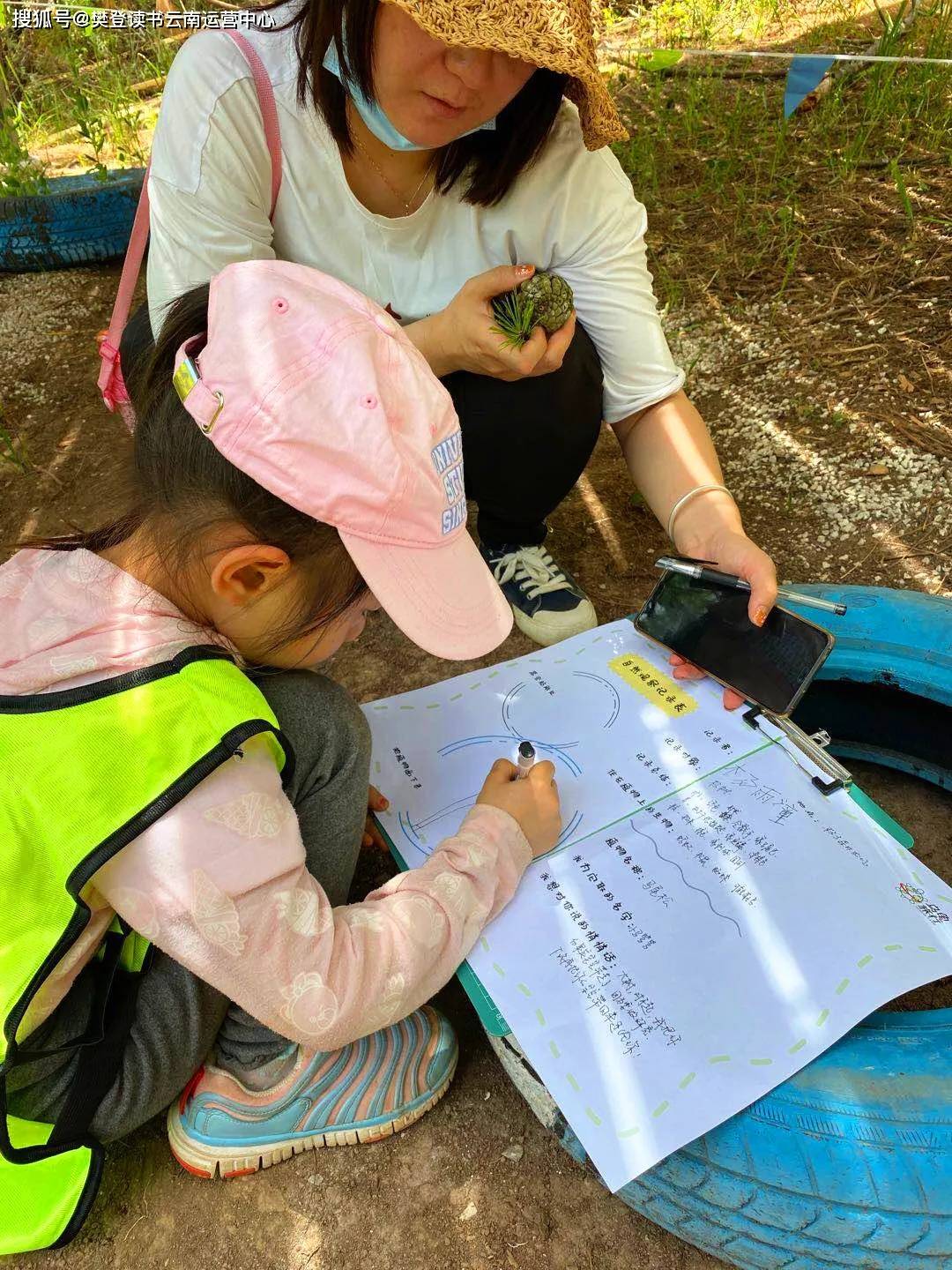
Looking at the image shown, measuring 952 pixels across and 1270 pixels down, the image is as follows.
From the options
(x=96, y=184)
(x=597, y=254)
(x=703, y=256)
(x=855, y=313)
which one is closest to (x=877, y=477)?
(x=855, y=313)

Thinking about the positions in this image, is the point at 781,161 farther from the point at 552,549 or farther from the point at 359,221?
the point at 359,221

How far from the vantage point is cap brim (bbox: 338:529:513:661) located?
85cm

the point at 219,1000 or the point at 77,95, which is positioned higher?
the point at 77,95

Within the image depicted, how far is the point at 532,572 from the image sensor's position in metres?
1.79

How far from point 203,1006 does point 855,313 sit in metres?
2.24

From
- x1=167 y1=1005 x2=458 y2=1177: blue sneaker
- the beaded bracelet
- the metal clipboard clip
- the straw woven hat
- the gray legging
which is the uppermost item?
the straw woven hat

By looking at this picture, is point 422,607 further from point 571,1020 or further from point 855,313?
point 855,313

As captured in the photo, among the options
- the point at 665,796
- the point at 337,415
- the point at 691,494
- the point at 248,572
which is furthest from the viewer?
the point at 691,494

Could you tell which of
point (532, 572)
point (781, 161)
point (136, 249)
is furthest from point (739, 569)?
point (781, 161)

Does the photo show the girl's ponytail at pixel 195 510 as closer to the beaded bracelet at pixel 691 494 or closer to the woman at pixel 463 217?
the woman at pixel 463 217

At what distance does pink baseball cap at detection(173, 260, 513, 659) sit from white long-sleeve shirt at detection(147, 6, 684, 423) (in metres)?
0.52

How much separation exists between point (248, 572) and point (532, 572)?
96 centimetres

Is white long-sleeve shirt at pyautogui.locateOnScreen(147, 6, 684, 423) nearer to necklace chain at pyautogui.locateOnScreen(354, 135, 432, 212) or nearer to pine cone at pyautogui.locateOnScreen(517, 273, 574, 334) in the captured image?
necklace chain at pyautogui.locateOnScreen(354, 135, 432, 212)

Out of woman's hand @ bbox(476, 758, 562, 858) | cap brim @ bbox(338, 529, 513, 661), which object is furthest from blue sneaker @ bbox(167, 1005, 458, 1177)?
cap brim @ bbox(338, 529, 513, 661)
